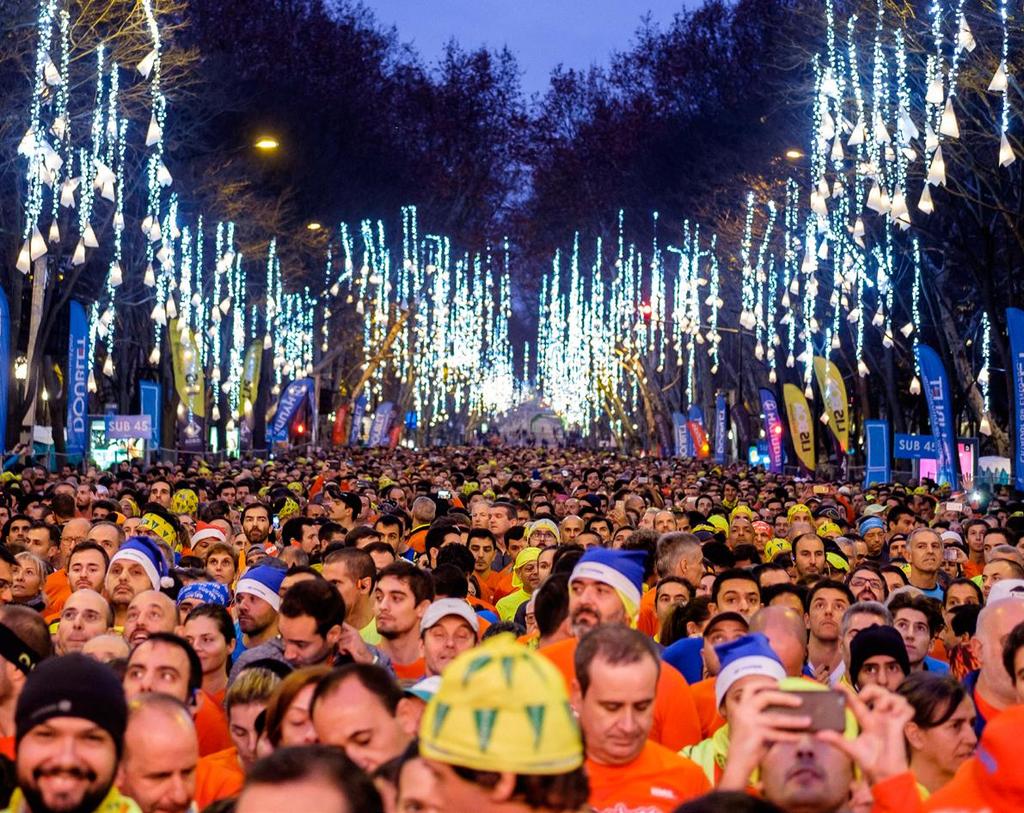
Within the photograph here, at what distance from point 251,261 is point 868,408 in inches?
642

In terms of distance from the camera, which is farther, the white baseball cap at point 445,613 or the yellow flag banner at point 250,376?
the yellow flag banner at point 250,376

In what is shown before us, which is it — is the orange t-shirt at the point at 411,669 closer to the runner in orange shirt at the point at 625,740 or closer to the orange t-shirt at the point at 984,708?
the orange t-shirt at the point at 984,708

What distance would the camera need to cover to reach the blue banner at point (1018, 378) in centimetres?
2214

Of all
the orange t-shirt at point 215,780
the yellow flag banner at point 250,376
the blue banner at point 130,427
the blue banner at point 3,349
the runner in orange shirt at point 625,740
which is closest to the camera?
the runner in orange shirt at point 625,740

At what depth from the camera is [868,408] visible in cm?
4225

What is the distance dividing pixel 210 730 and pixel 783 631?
232cm

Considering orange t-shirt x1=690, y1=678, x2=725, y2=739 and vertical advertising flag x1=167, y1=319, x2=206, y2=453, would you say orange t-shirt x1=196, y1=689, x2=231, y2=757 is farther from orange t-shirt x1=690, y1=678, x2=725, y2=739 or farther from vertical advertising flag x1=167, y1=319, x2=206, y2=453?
vertical advertising flag x1=167, y1=319, x2=206, y2=453

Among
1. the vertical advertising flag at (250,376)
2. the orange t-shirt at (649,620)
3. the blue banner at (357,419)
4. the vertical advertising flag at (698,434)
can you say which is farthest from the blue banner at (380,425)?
the orange t-shirt at (649,620)

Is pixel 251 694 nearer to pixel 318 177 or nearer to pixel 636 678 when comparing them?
pixel 636 678

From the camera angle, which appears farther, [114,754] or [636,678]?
[636,678]

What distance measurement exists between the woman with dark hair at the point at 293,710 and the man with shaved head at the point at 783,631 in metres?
2.40

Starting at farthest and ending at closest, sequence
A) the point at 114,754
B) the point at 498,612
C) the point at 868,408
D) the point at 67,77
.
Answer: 1. the point at 868,408
2. the point at 67,77
3. the point at 498,612
4. the point at 114,754

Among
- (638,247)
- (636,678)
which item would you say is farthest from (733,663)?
(638,247)

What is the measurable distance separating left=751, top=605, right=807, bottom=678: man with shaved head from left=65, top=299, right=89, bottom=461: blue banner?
22332 millimetres
